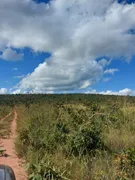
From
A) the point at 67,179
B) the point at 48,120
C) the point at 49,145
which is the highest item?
the point at 48,120

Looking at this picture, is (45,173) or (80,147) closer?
(45,173)

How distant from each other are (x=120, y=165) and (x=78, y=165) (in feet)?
2.74

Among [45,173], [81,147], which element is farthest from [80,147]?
[45,173]

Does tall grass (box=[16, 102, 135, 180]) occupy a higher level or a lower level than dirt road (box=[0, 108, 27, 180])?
higher

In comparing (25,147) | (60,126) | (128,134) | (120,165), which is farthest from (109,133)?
(120,165)

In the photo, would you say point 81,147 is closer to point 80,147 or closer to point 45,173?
point 80,147

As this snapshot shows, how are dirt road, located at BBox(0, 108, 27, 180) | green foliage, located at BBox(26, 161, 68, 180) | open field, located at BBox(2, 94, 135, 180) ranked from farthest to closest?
dirt road, located at BBox(0, 108, 27, 180) → green foliage, located at BBox(26, 161, 68, 180) → open field, located at BBox(2, 94, 135, 180)

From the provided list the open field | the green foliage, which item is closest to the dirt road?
the open field

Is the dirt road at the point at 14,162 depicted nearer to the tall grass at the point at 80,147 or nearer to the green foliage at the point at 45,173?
the tall grass at the point at 80,147

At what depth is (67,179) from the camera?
15.5 feet

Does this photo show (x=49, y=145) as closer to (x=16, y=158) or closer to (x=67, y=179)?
(x=16, y=158)

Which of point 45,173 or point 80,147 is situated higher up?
point 80,147

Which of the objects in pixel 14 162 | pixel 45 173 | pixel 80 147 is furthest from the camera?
pixel 14 162

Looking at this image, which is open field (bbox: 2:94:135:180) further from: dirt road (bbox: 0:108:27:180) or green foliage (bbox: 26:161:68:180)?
dirt road (bbox: 0:108:27:180)
